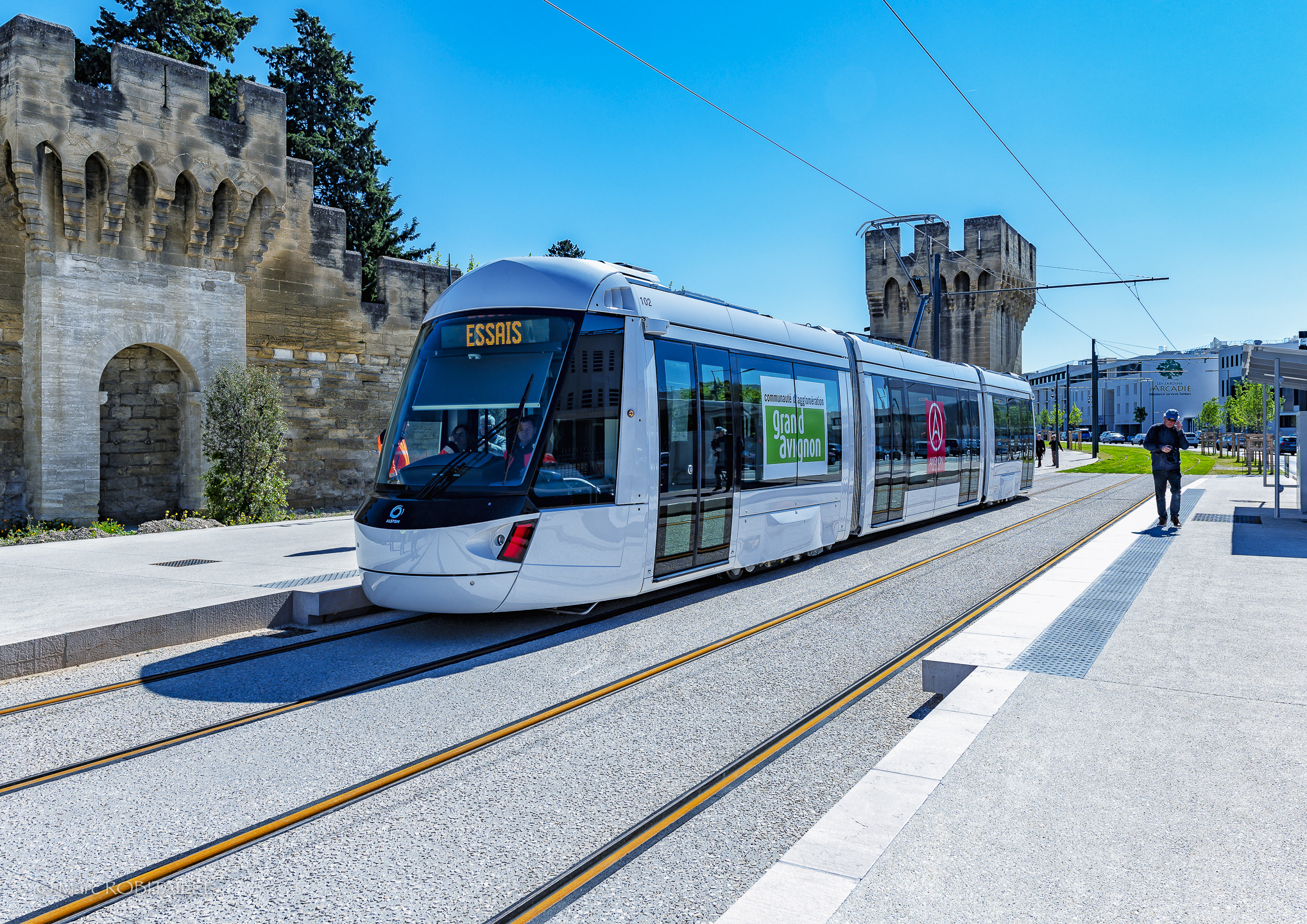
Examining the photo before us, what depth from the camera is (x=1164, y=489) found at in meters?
12.8

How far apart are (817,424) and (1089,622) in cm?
459

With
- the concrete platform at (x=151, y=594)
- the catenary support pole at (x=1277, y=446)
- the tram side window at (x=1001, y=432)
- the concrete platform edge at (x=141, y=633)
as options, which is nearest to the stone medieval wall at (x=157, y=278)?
the concrete platform at (x=151, y=594)

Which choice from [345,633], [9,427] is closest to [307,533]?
[9,427]

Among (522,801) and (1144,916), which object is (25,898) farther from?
(1144,916)

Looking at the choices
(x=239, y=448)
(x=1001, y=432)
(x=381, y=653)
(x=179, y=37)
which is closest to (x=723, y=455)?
(x=381, y=653)

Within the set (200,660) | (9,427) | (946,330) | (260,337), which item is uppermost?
(946,330)

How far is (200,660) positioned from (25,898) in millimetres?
3667

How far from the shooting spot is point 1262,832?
3146mm

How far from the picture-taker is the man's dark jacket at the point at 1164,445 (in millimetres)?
13180

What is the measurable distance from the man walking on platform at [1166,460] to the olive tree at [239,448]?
1464 centimetres

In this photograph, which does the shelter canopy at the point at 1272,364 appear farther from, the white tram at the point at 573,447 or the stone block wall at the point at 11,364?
the stone block wall at the point at 11,364

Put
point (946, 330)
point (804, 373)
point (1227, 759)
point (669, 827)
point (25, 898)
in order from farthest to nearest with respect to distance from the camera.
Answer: point (946, 330)
point (804, 373)
point (1227, 759)
point (669, 827)
point (25, 898)

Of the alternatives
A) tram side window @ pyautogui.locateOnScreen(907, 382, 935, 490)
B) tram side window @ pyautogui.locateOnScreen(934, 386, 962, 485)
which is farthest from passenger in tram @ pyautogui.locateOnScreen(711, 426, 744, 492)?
tram side window @ pyautogui.locateOnScreen(934, 386, 962, 485)

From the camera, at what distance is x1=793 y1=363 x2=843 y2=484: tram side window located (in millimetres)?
10352
